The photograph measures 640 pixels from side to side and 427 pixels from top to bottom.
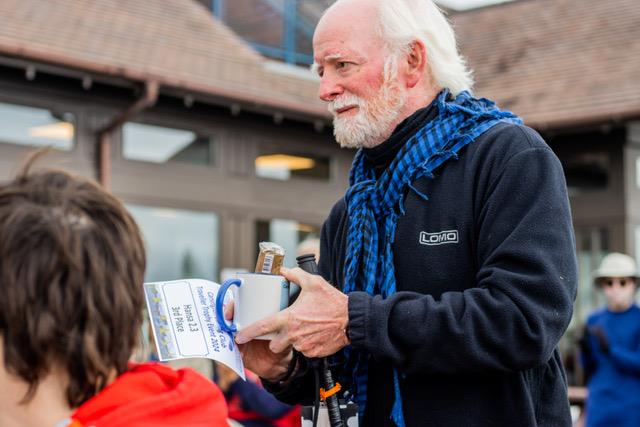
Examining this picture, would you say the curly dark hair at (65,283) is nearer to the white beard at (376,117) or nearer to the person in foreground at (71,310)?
the person in foreground at (71,310)

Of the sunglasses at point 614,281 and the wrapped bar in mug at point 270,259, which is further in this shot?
the sunglasses at point 614,281

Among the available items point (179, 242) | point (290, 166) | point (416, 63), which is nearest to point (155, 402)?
point (416, 63)

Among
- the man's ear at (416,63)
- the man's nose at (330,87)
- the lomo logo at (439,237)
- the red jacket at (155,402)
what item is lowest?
the red jacket at (155,402)

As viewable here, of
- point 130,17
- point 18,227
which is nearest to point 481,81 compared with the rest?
point 130,17

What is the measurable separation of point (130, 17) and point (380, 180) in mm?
9463

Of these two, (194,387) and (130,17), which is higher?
(130,17)

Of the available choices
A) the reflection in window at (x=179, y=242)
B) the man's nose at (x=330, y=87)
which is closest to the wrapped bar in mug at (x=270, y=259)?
the man's nose at (x=330, y=87)

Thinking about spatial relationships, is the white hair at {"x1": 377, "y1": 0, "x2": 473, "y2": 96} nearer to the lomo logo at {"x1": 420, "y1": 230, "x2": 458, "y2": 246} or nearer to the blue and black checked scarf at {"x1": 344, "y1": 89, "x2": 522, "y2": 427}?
the blue and black checked scarf at {"x1": 344, "y1": 89, "x2": 522, "y2": 427}

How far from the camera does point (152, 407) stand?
1571mm

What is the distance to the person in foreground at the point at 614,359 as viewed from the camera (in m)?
7.32

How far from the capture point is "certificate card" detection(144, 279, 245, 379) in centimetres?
199

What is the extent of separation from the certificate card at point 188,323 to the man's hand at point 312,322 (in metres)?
0.09

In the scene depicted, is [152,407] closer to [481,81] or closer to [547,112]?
[547,112]

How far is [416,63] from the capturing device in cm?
237
